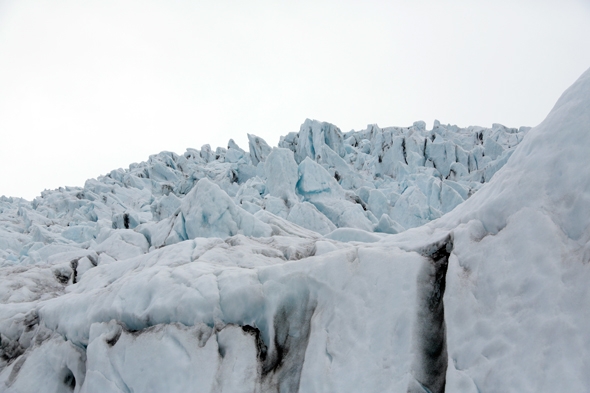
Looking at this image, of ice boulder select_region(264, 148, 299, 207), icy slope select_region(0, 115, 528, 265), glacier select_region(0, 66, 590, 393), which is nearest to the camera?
glacier select_region(0, 66, 590, 393)

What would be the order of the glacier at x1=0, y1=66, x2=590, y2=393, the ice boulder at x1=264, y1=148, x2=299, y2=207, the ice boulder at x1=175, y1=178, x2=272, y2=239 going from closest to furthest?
Result: 1. the glacier at x1=0, y1=66, x2=590, y2=393
2. the ice boulder at x1=175, y1=178, x2=272, y2=239
3. the ice boulder at x1=264, y1=148, x2=299, y2=207

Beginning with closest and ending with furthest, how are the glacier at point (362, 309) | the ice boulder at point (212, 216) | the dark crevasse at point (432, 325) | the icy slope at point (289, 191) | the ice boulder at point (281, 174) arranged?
1. the glacier at point (362, 309)
2. the dark crevasse at point (432, 325)
3. the ice boulder at point (212, 216)
4. the icy slope at point (289, 191)
5. the ice boulder at point (281, 174)

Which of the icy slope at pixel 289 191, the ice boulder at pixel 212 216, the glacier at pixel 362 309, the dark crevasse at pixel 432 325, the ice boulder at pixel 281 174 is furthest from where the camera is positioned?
the ice boulder at pixel 281 174

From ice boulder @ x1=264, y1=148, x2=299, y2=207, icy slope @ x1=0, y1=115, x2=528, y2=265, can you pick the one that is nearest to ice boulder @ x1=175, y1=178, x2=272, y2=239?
icy slope @ x1=0, y1=115, x2=528, y2=265

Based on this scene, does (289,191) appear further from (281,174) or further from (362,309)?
(362,309)

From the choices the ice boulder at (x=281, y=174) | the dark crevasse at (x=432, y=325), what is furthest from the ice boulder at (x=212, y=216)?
the ice boulder at (x=281, y=174)

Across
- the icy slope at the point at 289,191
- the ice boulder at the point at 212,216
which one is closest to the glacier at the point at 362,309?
the ice boulder at the point at 212,216

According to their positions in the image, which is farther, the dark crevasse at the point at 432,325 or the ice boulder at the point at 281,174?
the ice boulder at the point at 281,174

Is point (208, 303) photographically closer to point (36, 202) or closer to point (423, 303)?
point (423, 303)

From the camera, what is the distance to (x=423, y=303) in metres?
3.45

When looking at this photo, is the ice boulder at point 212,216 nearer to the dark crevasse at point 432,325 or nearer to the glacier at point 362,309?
the glacier at point 362,309

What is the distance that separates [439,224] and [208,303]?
2843 mm

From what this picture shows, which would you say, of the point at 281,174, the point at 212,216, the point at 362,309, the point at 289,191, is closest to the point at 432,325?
the point at 362,309

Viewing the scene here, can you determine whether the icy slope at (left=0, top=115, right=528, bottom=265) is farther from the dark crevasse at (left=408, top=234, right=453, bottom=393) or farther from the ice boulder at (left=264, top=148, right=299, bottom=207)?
the dark crevasse at (left=408, top=234, right=453, bottom=393)
